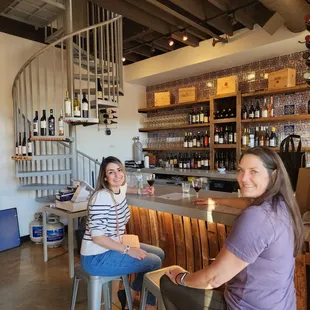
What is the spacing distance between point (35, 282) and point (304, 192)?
284 cm

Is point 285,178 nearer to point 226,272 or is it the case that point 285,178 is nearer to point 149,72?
point 226,272

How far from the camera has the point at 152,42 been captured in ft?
15.2

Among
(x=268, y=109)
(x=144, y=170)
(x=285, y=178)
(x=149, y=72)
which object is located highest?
(x=149, y=72)

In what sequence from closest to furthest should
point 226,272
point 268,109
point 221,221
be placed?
point 226,272
point 221,221
point 268,109

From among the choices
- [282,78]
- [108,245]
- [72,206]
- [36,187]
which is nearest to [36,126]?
[36,187]

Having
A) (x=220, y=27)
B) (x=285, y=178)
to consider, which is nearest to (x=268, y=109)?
(x=220, y=27)

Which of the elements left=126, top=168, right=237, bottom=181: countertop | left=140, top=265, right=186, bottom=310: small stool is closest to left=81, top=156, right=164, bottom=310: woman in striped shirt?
left=140, top=265, right=186, bottom=310: small stool

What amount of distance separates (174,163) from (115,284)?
126 inches

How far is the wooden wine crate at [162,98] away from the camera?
18.5 feet

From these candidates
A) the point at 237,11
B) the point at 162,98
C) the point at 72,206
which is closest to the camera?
the point at 72,206

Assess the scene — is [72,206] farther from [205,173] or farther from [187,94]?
[187,94]

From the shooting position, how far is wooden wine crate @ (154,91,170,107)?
564cm

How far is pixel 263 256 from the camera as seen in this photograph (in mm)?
1117

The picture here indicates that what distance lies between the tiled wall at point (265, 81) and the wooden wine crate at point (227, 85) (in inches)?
10.8
